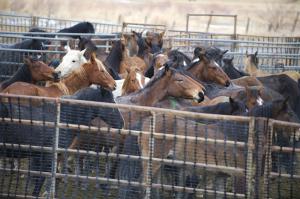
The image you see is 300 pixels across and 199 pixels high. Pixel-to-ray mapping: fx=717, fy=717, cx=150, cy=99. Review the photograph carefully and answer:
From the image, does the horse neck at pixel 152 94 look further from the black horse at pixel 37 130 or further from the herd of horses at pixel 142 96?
the black horse at pixel 37 130

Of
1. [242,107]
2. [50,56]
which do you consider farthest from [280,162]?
[50,56]

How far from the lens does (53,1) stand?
48344mm

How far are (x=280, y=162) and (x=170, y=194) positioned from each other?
1333 mm

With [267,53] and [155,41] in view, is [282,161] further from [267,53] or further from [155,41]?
[155,41]

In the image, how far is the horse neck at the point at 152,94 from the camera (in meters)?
10.2

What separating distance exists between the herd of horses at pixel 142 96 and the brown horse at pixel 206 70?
17 millimetres

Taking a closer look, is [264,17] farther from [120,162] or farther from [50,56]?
[120,162]

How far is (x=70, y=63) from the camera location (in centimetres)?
1241

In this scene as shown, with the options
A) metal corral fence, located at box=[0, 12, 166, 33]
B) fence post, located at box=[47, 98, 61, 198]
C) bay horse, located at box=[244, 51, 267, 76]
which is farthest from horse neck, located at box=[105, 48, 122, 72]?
fence post, located at box=[47, 98, 61, 198]

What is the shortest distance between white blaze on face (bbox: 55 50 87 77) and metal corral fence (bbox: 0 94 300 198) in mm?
→ 4021

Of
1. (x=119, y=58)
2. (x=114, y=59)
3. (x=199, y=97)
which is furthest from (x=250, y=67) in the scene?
(x=199, y=97)

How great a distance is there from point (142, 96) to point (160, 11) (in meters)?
37.8

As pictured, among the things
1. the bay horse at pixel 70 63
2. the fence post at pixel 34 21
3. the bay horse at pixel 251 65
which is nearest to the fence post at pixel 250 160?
the bay horse at pixel 70 63

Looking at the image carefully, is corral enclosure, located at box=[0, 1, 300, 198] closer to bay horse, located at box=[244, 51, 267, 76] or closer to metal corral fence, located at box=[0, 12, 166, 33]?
bay horse, located at box=[244, 51, 267, 76]
